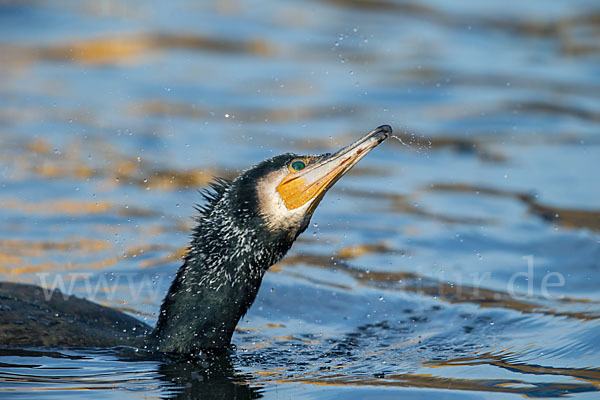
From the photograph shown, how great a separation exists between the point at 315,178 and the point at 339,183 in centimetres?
437

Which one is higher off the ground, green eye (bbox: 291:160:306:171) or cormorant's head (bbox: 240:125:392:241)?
green eye (bbox: 291:160:306:171)

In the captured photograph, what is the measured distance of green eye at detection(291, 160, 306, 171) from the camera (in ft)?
20.3

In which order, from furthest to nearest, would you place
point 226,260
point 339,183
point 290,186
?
point 339,183 < point 226,260 < point 290,186

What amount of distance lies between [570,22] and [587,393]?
468 inches

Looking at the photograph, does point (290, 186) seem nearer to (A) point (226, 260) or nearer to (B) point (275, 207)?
(B) point (275, 207)

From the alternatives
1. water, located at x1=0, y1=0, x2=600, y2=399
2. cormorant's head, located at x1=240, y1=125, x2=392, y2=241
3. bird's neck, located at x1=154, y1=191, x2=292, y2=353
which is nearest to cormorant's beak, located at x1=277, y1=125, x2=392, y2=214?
cormorant's head, located at x1=240, y1=125, x2=392, y2=241

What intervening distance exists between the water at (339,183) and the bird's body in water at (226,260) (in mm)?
159

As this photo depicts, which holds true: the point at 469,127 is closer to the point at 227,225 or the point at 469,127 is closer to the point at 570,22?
the point at 570,22

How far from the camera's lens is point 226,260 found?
20.6ft

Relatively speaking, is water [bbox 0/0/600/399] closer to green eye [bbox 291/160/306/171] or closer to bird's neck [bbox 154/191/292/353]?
bird's neck [bbox 154/191/292/353]

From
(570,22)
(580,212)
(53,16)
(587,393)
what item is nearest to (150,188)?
(580,212)

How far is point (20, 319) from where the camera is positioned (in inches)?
254

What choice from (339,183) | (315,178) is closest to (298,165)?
(315,178)

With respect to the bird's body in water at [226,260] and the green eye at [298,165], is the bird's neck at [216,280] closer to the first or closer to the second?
the bird's body in water at [226,260]
